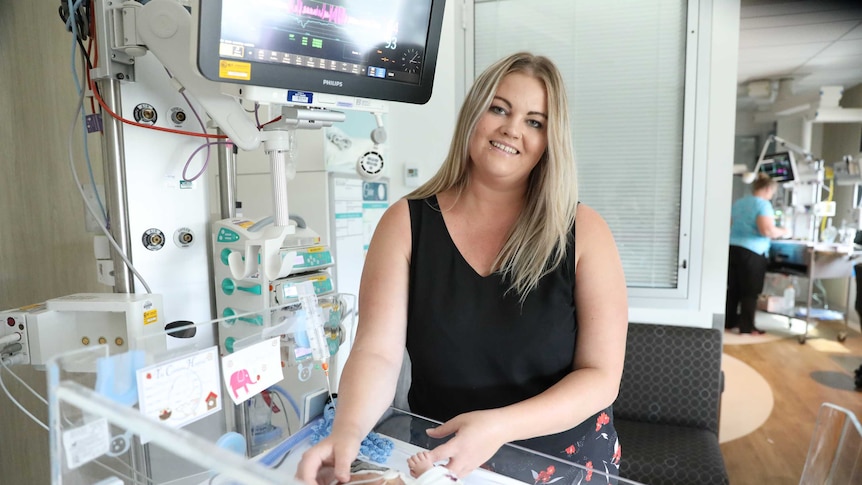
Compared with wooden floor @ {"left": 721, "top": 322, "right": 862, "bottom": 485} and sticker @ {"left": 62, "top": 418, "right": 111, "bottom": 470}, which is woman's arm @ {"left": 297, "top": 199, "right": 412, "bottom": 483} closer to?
sticker @ {"left": 62, "top": 418, "right": 111, "bottom": 470}

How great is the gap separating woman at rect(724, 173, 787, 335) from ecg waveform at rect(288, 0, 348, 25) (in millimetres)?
4659

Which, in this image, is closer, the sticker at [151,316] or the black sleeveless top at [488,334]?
the black sleeveless top at [488,334]

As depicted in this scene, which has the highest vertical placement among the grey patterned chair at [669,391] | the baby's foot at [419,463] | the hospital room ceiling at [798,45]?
the hospital room ceiling at [798,45]

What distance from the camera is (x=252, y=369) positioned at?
0.88 metres

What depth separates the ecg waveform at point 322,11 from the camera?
3.84 feet

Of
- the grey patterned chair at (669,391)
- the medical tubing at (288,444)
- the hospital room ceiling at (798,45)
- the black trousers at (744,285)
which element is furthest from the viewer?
the black trousers at (744,285)

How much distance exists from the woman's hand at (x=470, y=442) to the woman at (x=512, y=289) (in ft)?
0.87

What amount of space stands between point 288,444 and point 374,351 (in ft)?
0.82

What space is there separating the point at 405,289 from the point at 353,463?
43cm

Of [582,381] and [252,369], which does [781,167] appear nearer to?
[582,381]

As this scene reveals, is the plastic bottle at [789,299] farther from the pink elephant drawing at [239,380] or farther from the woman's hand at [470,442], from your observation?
the pink elephant drawing at [239,380]

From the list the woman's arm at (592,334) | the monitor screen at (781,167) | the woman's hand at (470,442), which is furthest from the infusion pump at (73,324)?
the monitor screen at (781,167)

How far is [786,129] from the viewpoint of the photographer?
26.7 ft

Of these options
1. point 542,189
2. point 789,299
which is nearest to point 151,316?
point 542,189
